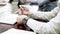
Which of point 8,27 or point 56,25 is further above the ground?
point 56,25

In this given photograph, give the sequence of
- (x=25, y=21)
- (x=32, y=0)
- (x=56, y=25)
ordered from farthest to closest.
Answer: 1. (x=32, y=0)
2. (x=25, y=21)
3. (x=56, y=25)

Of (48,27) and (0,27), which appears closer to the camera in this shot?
(48,27)

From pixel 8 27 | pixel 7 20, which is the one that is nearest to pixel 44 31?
pixel 8 27

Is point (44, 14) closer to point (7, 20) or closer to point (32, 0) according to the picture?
point (7, 20)

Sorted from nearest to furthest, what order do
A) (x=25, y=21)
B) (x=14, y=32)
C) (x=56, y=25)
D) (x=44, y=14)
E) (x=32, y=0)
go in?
(x=56, y=25) < (x=14, y=32) < (x=25, y=21) < (x=44, y=14) < (x=32, y=0)

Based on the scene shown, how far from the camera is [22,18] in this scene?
40.5 inches

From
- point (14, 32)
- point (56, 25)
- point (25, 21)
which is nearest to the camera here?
point (56, 25)

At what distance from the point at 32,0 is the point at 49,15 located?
2.42ft

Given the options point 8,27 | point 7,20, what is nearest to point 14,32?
point 8,27

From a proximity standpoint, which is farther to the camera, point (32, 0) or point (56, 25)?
point (32, 0)

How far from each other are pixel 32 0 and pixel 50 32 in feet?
3.82

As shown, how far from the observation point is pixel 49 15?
1079 millimetres

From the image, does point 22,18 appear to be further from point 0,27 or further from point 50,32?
point 50,32

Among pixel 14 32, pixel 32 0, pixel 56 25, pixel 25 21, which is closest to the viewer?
pixel 56 25
